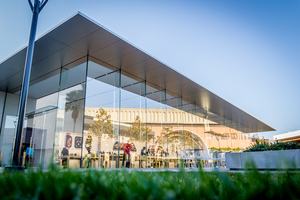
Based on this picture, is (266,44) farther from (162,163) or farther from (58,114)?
(58,114)

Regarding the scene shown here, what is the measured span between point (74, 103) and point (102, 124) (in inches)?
62.0

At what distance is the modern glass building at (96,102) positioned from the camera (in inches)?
346

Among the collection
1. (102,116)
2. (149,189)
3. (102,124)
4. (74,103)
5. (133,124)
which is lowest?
(149,189)

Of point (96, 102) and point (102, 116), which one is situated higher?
point (96, 102)

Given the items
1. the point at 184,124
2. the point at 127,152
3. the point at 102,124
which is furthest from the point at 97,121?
the point at 184,124

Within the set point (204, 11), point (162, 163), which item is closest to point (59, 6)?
point (204, 11)

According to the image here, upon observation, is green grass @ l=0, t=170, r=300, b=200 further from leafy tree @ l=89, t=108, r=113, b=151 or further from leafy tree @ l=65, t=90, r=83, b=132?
leafy tree @ l=89, t=108, r=113, b=151

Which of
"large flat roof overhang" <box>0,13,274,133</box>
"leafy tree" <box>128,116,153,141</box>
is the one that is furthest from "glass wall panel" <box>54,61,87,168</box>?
"leafy tree" <box>128,116,153,141</box>

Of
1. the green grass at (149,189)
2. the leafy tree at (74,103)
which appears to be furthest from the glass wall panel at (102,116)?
the green grass at (149,189)

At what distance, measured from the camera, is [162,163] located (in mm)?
12375

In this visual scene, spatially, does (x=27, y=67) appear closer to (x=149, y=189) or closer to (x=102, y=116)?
(x=149, y=189)

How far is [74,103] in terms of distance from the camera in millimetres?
10312

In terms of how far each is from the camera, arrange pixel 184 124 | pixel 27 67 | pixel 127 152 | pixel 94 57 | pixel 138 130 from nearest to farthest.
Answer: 1. pixel 27 67
2. pixel 94 57
3. pixel 127 152
4. pixel 138 130
5. pixel 184 124

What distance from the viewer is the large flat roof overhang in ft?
24.9
